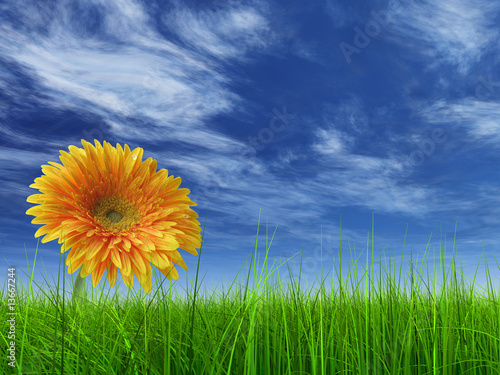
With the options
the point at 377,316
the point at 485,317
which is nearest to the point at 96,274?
the point at 377,316

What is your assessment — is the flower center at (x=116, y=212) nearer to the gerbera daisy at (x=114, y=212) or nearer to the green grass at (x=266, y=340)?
the gerbera daisy at (x=114, y=212)

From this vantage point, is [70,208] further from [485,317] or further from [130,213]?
[485,317]

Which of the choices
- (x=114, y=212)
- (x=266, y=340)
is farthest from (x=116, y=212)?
(x=266, y=340)

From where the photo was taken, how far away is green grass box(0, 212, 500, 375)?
1.44 meters

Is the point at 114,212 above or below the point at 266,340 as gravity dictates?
above

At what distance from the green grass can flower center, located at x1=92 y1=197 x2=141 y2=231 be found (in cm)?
41

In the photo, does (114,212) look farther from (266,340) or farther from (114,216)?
(266,340)

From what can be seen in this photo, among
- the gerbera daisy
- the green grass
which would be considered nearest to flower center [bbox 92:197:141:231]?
the gerbera daisy

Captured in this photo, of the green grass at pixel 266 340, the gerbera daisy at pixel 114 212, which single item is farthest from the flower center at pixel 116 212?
the green grass at pixel 266 340

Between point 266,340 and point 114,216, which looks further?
point 114,216

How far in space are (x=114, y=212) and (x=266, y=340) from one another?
128 cm

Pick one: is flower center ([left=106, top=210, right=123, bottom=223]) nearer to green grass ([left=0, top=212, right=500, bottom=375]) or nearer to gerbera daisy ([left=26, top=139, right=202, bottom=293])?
gerbera daisy ([left=26, top=139, right=202, bottom=293])

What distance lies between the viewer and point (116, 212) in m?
2.40

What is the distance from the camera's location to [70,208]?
7.46 ft
